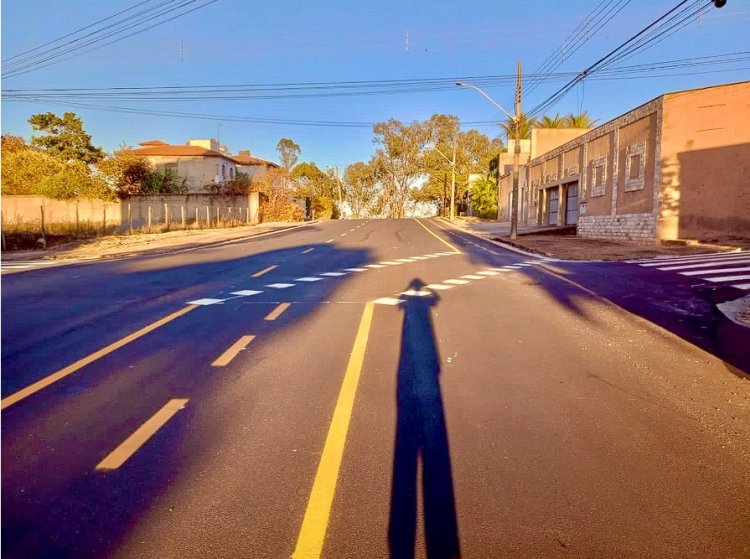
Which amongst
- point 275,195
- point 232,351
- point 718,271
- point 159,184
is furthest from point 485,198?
point 232,351

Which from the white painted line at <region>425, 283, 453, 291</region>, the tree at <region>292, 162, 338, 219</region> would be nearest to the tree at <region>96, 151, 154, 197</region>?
the tree at <region>292, 162, 338, 219</region>

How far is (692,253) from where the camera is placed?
18031mm

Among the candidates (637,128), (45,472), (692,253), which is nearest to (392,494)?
(45,472)

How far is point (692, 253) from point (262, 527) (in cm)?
1868

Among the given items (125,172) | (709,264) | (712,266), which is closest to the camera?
(712,266)

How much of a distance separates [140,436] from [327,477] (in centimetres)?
165

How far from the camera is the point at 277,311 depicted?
929 centimetres

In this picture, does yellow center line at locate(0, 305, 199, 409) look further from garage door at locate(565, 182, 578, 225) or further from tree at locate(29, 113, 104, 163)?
tree at locate(29, 113, 104, 163)

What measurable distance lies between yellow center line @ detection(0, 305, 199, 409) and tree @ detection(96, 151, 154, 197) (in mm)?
36600

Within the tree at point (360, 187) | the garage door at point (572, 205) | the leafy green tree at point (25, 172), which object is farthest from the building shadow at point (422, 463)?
the tree at point (360, 187)

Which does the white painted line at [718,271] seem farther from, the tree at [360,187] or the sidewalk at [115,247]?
the tree at [360,187]

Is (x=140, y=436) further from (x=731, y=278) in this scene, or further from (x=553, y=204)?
(x=553, y=204)

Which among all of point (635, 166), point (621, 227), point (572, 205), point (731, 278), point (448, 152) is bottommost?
point (731, 278)

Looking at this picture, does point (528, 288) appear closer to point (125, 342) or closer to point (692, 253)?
point (125, 342)
